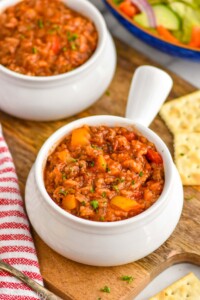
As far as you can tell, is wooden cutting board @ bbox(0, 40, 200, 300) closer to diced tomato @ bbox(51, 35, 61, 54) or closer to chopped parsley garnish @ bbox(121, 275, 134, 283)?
chopped parsley garnish @ bbox(121, 275, 134, 283)

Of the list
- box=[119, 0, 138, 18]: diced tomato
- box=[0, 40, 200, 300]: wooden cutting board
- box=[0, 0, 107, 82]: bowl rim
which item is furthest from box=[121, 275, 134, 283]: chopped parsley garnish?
box=[119, 0, 138, 18]: diced tomato

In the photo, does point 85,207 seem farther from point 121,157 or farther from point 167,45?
point 167,45

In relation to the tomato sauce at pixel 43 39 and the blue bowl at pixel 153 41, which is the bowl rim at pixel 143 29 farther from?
the tomato sauce at pixel 43 39

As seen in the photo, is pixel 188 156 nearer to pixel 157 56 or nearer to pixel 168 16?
pixel 157 56

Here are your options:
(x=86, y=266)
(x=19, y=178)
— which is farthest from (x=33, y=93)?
(x=86, y=266)

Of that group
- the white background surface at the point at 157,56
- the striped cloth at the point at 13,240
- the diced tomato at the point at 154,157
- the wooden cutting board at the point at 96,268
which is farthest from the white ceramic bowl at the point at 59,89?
the diced tomato at the point at 154,157

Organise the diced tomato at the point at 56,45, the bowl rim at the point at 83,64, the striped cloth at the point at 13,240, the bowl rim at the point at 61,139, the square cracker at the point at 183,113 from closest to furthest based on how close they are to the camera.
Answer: the bowl rim at the point at 61,139, the striped cloth at the point at 13,240, the bowl rim at the point at 83,64, the diced tomato at the point at 56,45, the square cracker at the point at 183,113
